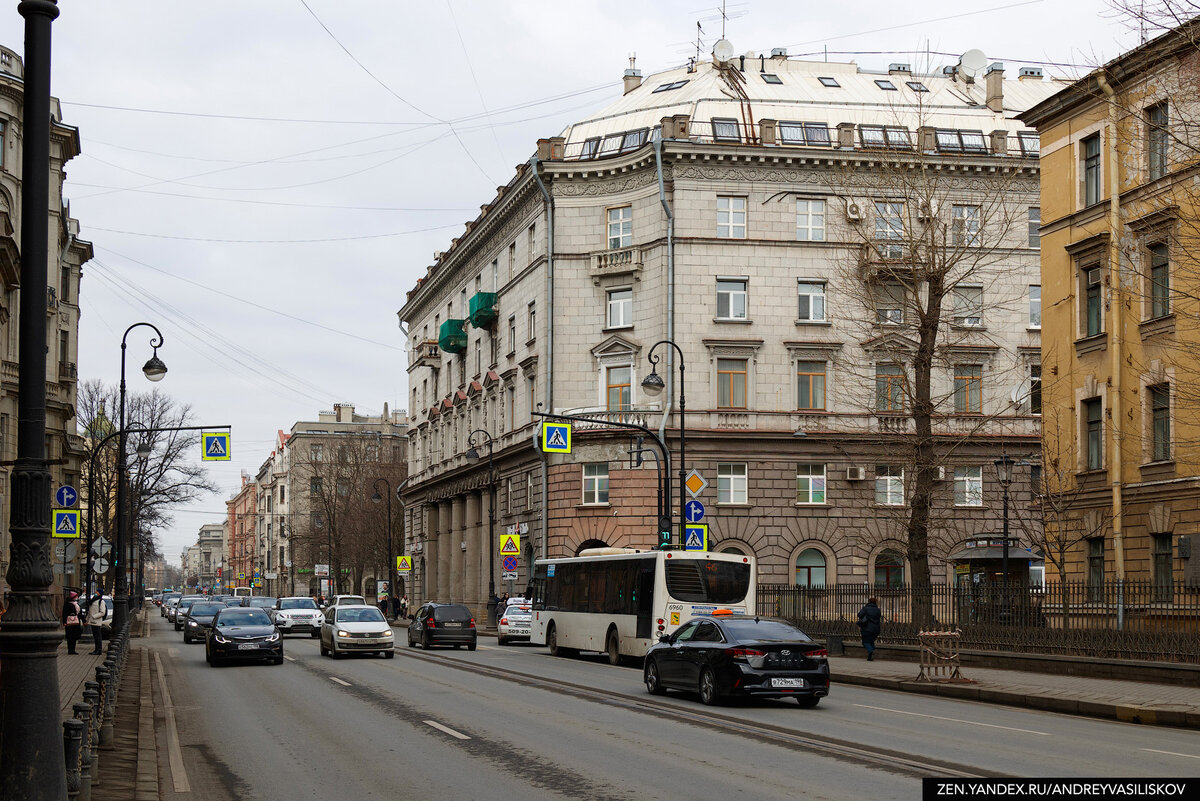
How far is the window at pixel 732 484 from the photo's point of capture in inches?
2060

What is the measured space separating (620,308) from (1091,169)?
22783 millimetres

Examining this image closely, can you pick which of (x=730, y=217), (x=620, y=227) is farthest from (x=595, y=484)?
(x=730, y=217)

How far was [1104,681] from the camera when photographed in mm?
24297

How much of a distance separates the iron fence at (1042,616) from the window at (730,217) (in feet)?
66.1

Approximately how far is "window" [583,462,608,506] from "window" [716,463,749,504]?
4.70 meters

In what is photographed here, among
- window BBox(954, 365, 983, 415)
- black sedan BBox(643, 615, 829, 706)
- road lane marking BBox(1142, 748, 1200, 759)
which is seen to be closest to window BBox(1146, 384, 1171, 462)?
black sedan BBox(643, 615, 829, 706)

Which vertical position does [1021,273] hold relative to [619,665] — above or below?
above

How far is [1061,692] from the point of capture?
2172 centimetres

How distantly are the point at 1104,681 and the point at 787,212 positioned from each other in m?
32.3

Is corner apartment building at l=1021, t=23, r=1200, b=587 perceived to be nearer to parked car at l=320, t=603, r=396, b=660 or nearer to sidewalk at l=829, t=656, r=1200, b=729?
sidewalk at l=829, t=656, r=1200, b=729

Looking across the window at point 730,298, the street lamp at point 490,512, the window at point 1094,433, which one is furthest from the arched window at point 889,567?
the street lamp at point 490,512

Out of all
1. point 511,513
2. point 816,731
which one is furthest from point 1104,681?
point 511,513

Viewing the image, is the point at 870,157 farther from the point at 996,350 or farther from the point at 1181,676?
the point at 1181,676

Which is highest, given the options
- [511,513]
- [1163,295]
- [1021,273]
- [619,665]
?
[1021,273]
